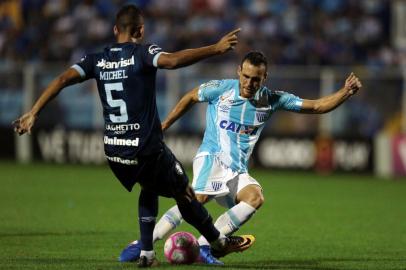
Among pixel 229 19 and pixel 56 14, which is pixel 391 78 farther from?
pixel 56 14

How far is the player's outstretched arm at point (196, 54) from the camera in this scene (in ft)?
22.6

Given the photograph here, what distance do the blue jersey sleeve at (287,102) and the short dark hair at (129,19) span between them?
5.69 feet

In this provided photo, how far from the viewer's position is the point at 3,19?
24.8 m

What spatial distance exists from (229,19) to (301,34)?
5.99 feet

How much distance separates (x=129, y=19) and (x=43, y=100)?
0.91 m

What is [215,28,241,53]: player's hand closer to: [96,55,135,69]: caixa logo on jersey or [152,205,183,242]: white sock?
[96,55,135,69]: caixa logo on jersey

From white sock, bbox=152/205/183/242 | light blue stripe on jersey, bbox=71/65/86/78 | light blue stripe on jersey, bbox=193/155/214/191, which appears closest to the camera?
light blue stripe on jersey, bbox=71/65/86/78

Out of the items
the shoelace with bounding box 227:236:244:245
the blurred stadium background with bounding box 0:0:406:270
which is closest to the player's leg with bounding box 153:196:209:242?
the shoelace with bounding box 227:236:244:245

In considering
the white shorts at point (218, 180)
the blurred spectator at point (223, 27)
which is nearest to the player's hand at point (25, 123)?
the white shorts at point (218, 180)

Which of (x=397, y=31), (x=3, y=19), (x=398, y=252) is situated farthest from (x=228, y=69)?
(x=398, y=252)

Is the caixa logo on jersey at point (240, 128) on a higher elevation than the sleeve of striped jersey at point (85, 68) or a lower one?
lower

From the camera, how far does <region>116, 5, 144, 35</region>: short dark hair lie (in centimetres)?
743

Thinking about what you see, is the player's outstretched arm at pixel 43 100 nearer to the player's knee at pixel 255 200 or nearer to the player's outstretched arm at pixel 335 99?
the player's knee at pixel 255 200

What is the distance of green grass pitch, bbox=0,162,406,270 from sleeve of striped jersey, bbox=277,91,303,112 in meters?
1.36
